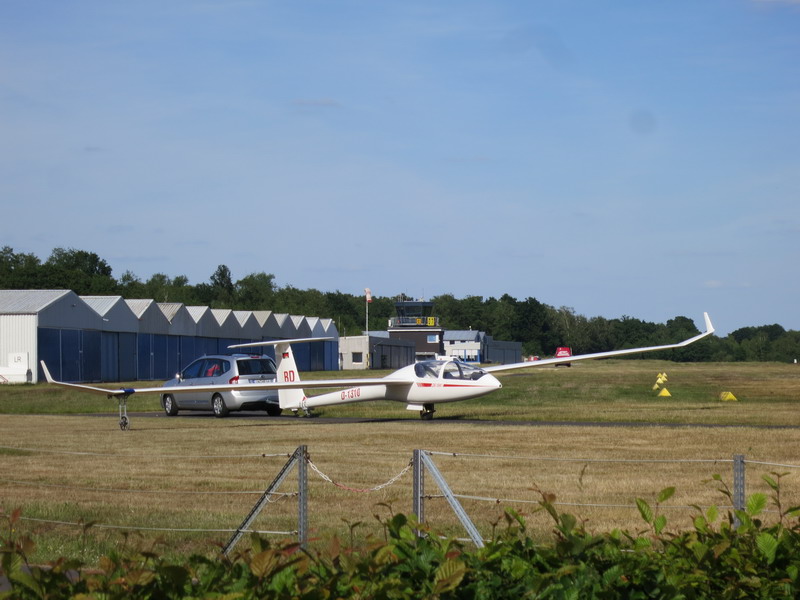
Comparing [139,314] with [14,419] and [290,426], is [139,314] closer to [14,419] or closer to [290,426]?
[14,419]

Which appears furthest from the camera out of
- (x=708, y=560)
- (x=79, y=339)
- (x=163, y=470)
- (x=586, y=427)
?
(x=79, y=339)

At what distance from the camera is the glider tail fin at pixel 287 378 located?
2705 centimetres

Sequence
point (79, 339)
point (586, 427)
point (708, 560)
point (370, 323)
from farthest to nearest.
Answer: point (370, 323) → point (79, 339) → point (586, 427) → point (708, 560)

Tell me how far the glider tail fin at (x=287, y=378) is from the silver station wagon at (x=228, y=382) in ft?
2.13

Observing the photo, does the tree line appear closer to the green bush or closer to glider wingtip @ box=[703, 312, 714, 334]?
glider wingtip @ box=[703, 312, 714, 334]

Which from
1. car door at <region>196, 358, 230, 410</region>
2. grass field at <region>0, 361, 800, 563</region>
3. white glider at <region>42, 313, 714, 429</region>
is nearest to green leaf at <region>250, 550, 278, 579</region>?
grass field at <region>0, 361, 800, 563</region>

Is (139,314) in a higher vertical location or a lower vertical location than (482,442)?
higher

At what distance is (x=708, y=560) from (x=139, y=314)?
2173 inches

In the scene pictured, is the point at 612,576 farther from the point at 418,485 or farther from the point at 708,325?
the point at 708,325

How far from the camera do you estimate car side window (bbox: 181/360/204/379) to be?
28.8m

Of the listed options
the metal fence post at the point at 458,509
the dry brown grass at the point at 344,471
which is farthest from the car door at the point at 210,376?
the metal fence post at the point at 458,509

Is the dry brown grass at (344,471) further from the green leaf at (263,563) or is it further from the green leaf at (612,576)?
the green leaf at (263,563)

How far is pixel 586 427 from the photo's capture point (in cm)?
2112

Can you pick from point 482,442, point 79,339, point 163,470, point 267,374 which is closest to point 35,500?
point 163,470
